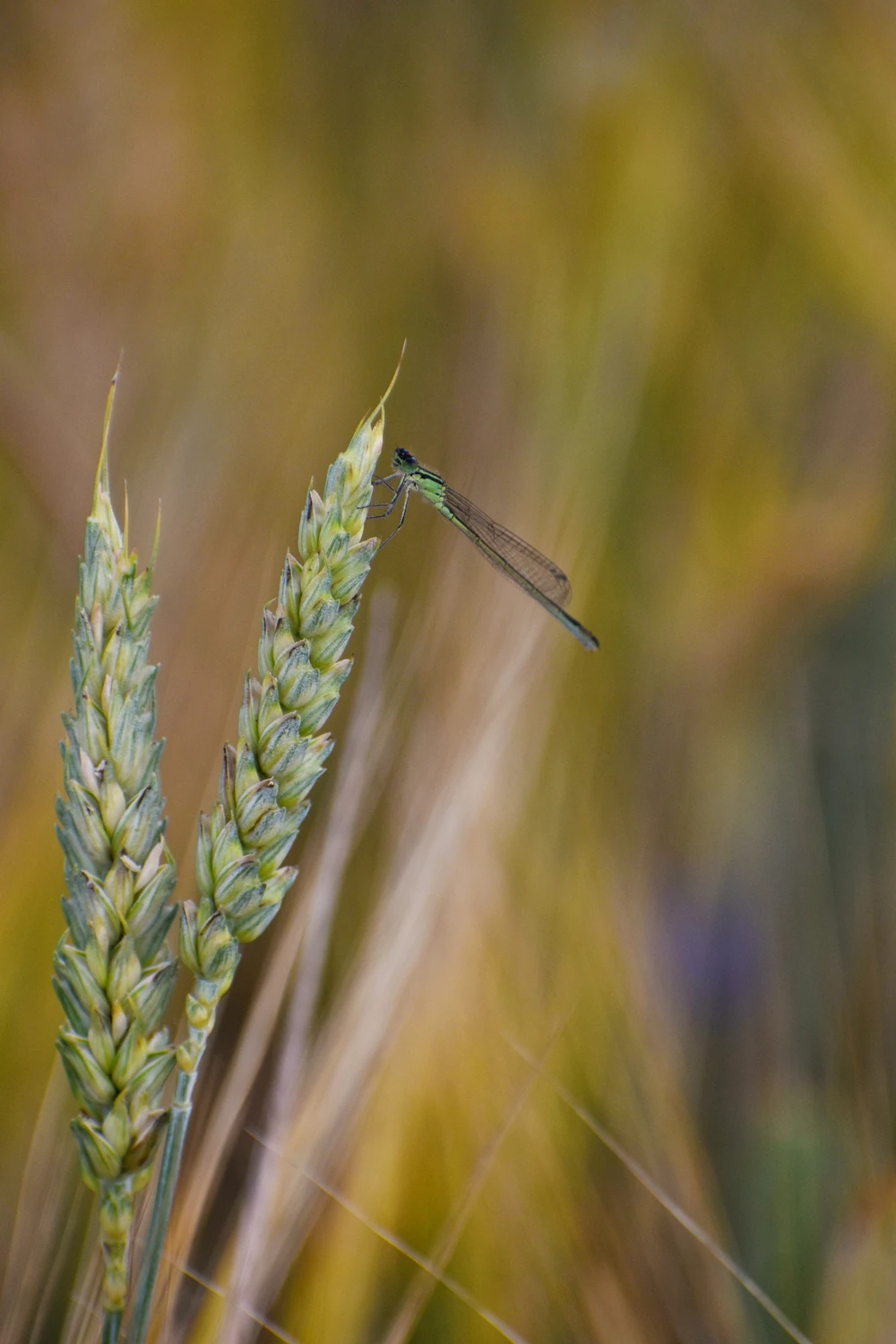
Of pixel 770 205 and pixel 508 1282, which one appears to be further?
pixel 770 205

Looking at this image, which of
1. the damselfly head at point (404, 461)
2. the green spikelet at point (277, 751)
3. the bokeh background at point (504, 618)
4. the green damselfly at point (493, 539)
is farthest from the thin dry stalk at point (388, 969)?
the damselfly head at point (404, 461)

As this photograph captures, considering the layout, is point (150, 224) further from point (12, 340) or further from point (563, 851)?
point (563, 851)

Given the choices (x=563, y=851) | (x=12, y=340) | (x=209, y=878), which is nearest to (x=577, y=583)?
(x=563, y=851)

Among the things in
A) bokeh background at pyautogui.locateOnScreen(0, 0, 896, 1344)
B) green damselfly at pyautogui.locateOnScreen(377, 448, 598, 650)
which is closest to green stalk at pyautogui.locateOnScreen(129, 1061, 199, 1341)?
bokeh background at pyautogui.locateOnScreen(0, 0, 896, 1344)

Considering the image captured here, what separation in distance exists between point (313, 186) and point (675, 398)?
3.91 ft

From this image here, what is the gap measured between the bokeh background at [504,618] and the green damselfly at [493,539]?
1.9 inches

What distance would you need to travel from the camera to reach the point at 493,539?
2.06 m

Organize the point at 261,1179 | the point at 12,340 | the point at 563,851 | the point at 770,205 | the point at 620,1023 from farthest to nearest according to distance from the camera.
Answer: the point at 770,205
the point at 12,340
the point at 563,851
the point at 620,1023
the point at 261,1179

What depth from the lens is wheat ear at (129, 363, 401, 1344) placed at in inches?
34.3

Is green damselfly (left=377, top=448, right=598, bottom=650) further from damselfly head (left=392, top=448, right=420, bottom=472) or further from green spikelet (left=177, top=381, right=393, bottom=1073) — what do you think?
green spikelet (left=177, top=381, right=393, bottom=1073)

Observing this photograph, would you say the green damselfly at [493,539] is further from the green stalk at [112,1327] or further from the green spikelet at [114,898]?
the green stalk at [112,1327]

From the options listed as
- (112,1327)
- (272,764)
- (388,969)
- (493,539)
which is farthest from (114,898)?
(493,539)

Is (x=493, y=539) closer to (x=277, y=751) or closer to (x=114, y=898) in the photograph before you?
(x=277, y=751)

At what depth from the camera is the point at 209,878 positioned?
919 millimetres
